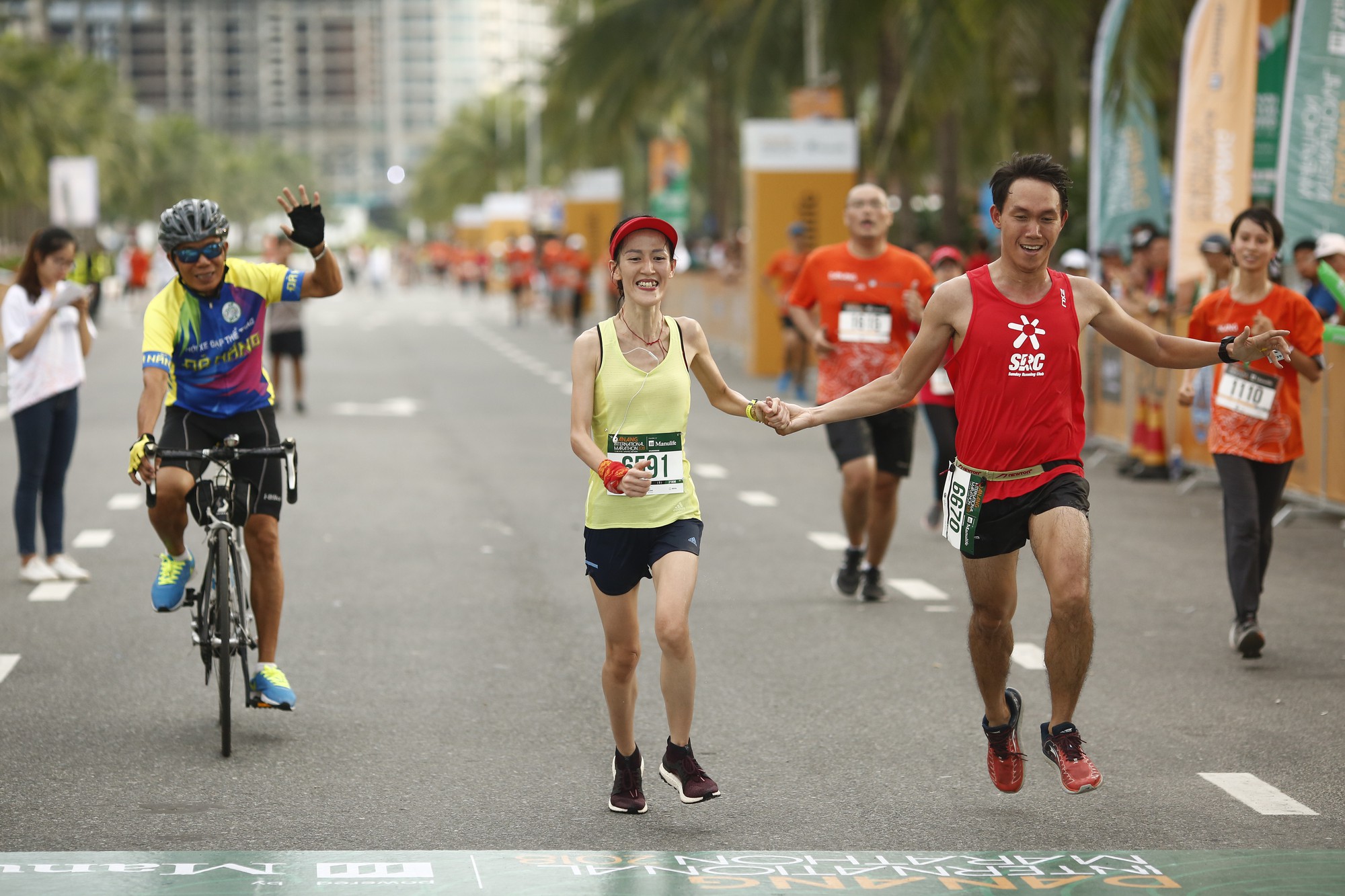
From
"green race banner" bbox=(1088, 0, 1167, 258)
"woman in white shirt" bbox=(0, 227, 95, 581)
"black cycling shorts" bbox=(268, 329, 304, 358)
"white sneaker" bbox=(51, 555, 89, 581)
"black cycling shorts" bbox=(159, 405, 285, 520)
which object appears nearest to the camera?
"black cycling shorts" bbox=(159, 405, 285, 520)

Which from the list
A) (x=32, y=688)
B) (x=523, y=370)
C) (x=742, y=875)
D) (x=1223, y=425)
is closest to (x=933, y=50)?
(x=523, y=370)

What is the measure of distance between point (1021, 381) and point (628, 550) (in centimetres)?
128

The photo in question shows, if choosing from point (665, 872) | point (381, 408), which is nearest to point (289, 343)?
point (381, 408)

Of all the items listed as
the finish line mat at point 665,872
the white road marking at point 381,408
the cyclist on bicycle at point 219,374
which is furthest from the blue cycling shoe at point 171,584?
the white road marking at point 381,408

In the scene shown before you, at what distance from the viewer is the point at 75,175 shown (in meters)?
46.2

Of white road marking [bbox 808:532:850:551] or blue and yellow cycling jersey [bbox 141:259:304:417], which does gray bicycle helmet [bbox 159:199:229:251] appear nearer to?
blue and yellow cycling jersey [bbox 141:259:304:417]

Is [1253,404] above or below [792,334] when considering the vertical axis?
above

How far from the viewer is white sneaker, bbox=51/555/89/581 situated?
10047 mm

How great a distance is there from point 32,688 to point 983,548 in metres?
4.07

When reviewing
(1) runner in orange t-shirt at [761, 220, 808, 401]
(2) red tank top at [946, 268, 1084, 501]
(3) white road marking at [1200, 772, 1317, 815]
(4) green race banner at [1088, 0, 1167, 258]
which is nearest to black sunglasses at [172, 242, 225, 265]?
(2) red tank top at [946, 268, 1084, 501]

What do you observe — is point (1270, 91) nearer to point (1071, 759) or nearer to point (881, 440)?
point (881, 440)

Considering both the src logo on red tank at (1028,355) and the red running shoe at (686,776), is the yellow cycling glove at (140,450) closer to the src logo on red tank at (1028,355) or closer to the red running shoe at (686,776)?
the red running shoe at (686,776)

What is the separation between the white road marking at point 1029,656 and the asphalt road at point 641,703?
21 centimetres

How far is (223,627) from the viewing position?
6.39 meters
